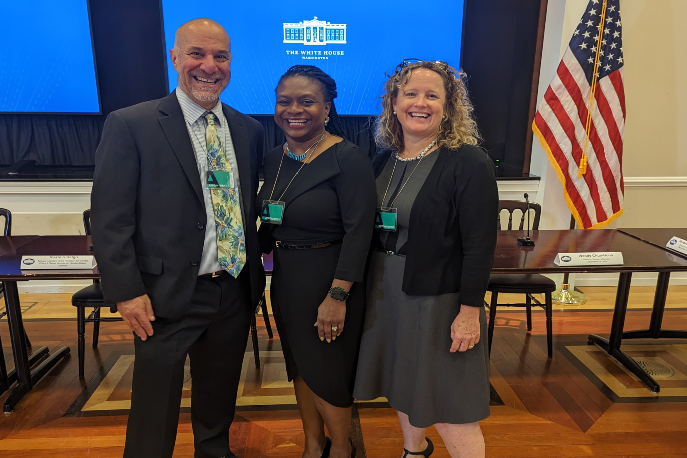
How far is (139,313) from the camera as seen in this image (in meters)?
1.49

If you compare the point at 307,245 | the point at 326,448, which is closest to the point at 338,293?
the point at 307,245

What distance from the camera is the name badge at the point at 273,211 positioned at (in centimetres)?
157

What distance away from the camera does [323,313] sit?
157cm

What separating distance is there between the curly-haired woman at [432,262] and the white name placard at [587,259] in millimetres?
982

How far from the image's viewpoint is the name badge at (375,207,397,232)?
155 centimetres

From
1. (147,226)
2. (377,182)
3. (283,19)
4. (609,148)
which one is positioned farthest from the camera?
(283,19)

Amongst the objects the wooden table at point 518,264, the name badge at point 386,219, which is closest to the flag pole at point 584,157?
the wooden table at point 518,264

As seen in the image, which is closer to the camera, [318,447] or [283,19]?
[318,447]

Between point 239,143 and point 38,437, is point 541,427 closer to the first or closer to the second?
point 239,143

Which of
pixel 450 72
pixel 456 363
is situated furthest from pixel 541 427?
pixel 450 72

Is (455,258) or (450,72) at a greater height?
(450,72)

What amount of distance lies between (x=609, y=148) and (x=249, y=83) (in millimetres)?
2995

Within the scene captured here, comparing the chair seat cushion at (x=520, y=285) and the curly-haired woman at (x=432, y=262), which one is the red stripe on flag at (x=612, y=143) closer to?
the chair seat cushion at (x=520, y=285)

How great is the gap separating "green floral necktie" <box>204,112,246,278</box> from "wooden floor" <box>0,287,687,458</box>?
3.36ft
